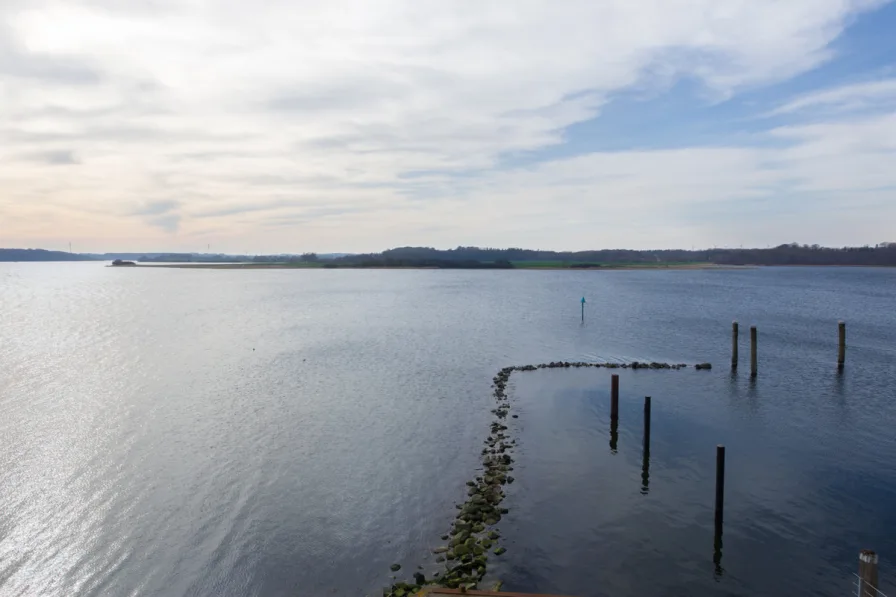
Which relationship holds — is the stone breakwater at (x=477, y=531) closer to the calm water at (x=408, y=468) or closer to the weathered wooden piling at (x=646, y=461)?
the calm water at (x=408, y=468)

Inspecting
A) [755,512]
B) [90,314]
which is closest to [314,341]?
[755,512]

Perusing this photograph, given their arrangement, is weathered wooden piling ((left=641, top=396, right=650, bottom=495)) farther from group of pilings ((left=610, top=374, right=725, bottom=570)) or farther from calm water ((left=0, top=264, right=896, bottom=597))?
calm water ((left=0, top=264, right=896, bottom=597))

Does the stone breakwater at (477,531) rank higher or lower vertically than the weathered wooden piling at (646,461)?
lower

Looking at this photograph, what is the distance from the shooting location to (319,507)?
54.3ft

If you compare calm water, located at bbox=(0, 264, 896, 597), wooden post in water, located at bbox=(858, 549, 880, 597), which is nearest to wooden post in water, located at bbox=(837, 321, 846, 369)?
calm water, located at bbox=(0, 264, 896, 597)

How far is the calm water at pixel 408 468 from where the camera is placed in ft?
44.2

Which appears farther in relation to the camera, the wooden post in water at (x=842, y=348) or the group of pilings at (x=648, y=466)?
the wooden post in water at (x=842, y=348)

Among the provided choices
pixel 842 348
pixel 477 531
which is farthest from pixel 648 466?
pixel 842 348

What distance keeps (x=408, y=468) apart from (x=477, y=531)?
5117 mm

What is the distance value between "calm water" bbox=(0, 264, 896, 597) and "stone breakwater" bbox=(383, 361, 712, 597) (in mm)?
433

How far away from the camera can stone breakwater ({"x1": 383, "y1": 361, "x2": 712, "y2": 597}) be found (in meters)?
12.5

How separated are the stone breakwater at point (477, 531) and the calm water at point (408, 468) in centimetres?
43

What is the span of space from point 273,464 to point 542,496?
9.07 meters

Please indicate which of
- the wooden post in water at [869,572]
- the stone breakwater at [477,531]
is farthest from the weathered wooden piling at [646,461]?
the wooden post in water at [869,572]
